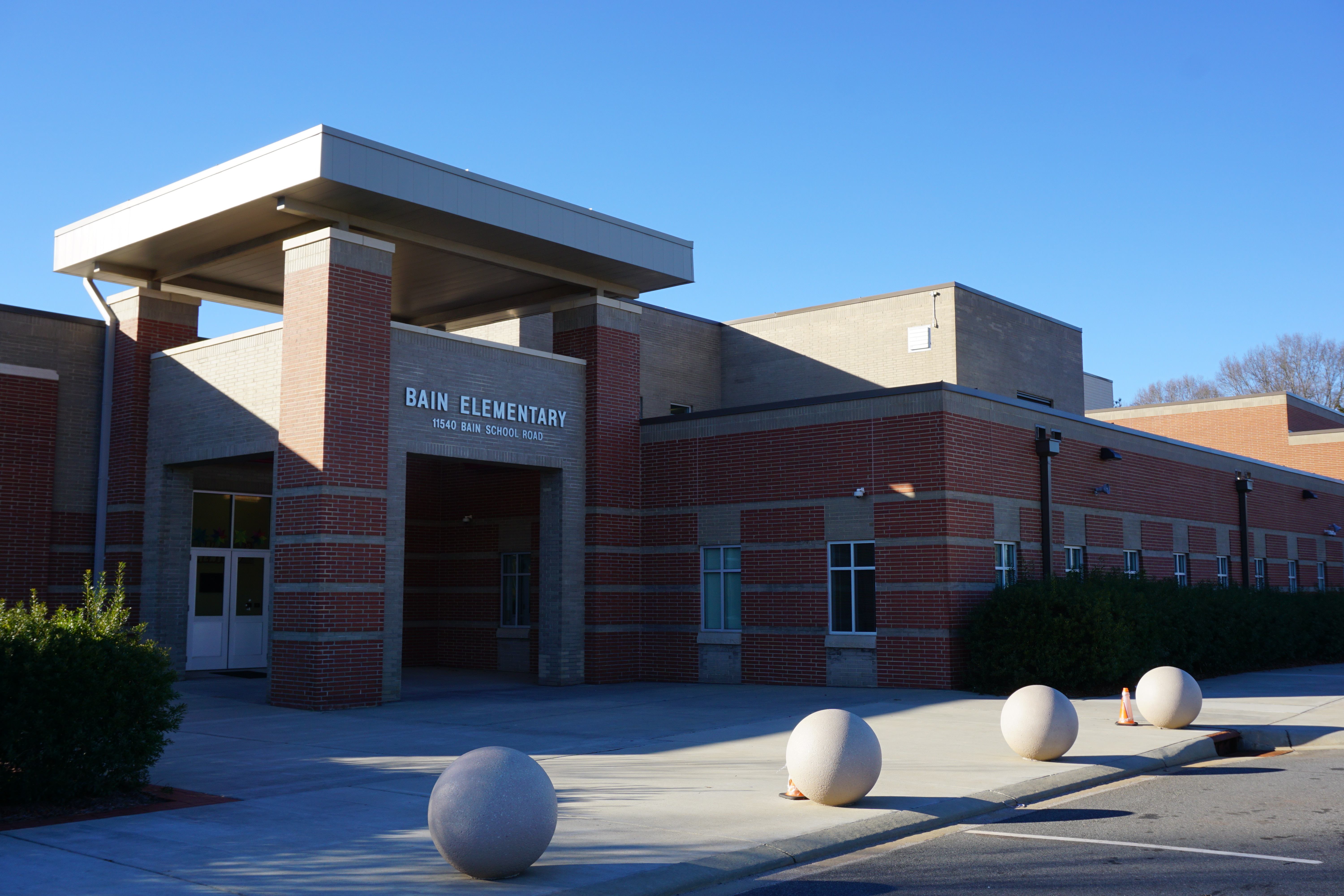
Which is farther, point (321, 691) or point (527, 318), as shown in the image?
point (527, 318)

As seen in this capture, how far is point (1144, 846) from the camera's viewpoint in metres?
8.23

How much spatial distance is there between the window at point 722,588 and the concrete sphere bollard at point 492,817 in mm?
14079

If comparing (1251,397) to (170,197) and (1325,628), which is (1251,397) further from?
(170,197)

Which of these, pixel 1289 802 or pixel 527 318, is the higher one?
pixel 527 318

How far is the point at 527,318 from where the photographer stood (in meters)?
27.3

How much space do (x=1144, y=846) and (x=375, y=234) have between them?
14.9 m

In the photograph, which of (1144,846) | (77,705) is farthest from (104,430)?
(1144,846)

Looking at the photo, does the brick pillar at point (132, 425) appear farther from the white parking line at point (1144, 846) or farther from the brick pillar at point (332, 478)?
the white parking line at point (1144, 846)

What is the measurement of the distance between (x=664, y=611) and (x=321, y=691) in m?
7.25

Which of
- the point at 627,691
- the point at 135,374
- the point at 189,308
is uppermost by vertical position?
the point at 189,308

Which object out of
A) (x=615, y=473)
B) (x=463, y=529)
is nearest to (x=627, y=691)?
(x=615, y=473)

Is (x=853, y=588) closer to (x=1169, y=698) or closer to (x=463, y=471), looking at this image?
(x=1169, y=698)

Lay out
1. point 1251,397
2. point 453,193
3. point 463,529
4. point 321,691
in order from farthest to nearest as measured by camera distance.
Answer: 1. point 1251,397
2. point 463,529
3. point 453,193
4. point 321,691

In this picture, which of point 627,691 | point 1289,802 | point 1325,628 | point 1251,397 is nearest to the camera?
point 1289,802
